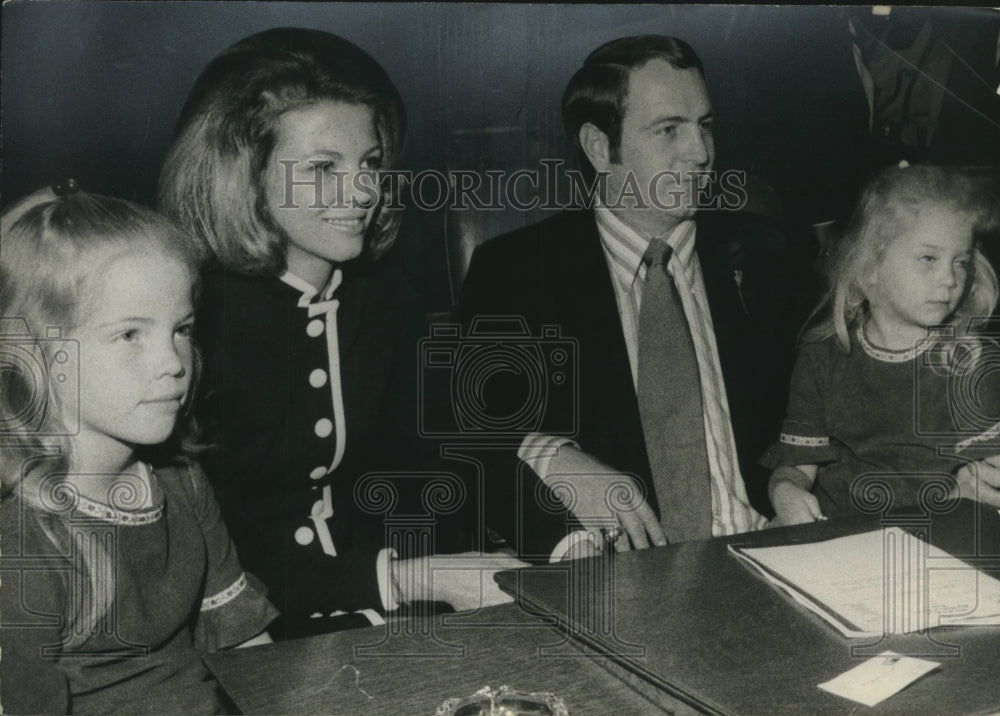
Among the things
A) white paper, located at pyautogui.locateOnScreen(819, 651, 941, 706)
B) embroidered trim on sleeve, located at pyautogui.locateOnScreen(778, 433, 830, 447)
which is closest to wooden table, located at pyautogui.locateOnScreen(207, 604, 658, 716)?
white paper, located at pyautogui.locateOnScreen(819, 651, 941, 706)

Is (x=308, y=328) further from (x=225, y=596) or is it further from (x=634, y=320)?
(x=634, y=320)

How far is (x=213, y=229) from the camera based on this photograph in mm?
1834

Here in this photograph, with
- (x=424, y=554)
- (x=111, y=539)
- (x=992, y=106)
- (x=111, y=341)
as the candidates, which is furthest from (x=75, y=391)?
(x=992, y=106)

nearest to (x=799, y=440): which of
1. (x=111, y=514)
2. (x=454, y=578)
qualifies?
(x=454, y=578)

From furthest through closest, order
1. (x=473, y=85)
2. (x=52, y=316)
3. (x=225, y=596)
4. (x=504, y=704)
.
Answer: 1. (x=473, y=85)
2. (x=225, y=596)
3. (x=52, y=316)
4. (x=504, y=704)

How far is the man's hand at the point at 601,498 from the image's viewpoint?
2.06 m

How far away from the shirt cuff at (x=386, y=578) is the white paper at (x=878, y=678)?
34.7 inches

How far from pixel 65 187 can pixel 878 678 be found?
59.6 inches

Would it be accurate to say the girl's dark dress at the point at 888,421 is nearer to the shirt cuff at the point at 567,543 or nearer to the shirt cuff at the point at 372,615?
the shirt cuff at the point at 567,543

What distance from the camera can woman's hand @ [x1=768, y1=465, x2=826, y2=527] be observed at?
7.18ft

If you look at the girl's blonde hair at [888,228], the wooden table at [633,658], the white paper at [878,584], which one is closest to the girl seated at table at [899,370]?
the girl's blonde hair at [888,228]

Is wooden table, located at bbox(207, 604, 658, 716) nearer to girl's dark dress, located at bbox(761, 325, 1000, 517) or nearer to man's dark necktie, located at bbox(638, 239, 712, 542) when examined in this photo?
man's dark necktie, located at bbox(638, 239, 712, 542)

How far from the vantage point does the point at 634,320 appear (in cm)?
211

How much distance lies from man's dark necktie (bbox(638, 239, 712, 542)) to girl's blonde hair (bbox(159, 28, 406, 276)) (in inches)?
26.9
